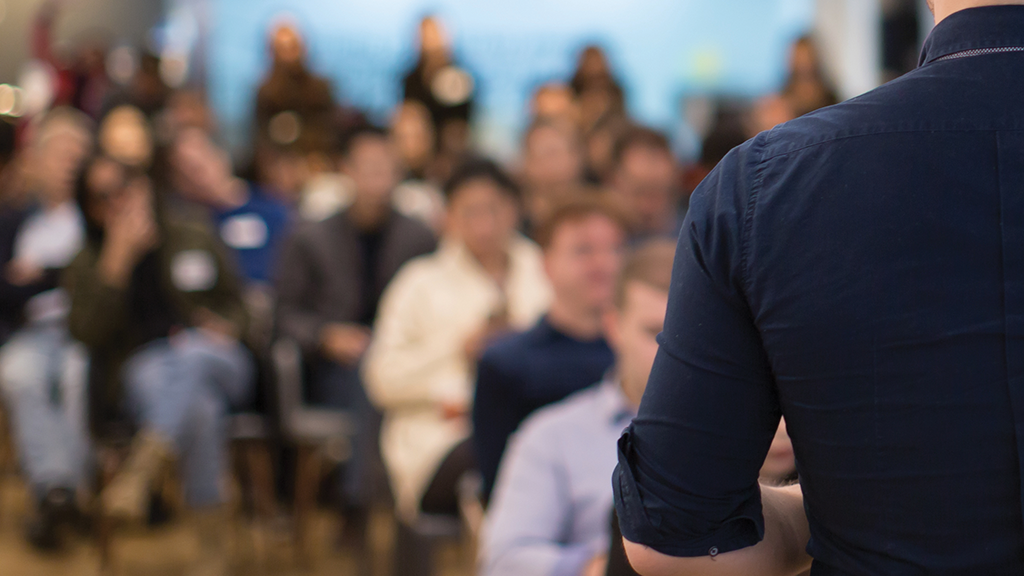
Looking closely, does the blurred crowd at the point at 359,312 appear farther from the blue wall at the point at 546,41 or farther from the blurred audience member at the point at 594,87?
the blue wall at the point at 546,41

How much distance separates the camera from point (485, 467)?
2.49m

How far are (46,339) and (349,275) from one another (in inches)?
53.6

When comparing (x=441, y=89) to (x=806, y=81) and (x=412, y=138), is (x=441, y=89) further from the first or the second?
(x=806, y=81)

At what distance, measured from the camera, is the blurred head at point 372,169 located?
4500 millimetres

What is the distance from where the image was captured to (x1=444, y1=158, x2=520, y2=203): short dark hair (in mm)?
3928

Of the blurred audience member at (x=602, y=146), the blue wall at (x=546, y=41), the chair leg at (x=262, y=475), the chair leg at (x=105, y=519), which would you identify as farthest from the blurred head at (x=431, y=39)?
the chair leg at (x=105, y=519)

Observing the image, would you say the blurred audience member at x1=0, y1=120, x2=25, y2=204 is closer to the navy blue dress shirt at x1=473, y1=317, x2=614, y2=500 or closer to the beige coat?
the beige coat

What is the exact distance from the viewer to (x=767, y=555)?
89cm

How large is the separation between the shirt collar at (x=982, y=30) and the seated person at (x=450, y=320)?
88.3 inches

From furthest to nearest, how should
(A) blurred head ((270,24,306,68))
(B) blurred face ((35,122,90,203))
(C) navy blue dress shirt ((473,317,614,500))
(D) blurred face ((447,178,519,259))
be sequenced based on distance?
1. (A) blurred head ((270,24,306,68))
2. (B) blurred face ((35,122,90,203))
3. (D) blurred face ((447,178,519,259))
4. (C) navy blue dress shirt ((473,317,614,500))

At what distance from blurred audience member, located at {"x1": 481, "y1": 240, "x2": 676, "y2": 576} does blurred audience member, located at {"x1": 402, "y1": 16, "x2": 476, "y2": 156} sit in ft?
14.8

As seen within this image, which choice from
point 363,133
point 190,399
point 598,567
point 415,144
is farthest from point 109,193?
point 598,567

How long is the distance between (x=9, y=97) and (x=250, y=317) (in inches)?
197

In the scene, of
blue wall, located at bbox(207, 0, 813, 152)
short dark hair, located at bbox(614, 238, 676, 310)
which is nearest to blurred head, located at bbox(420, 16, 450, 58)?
blue wall, located at bbox(207, 0, 813, 152)
